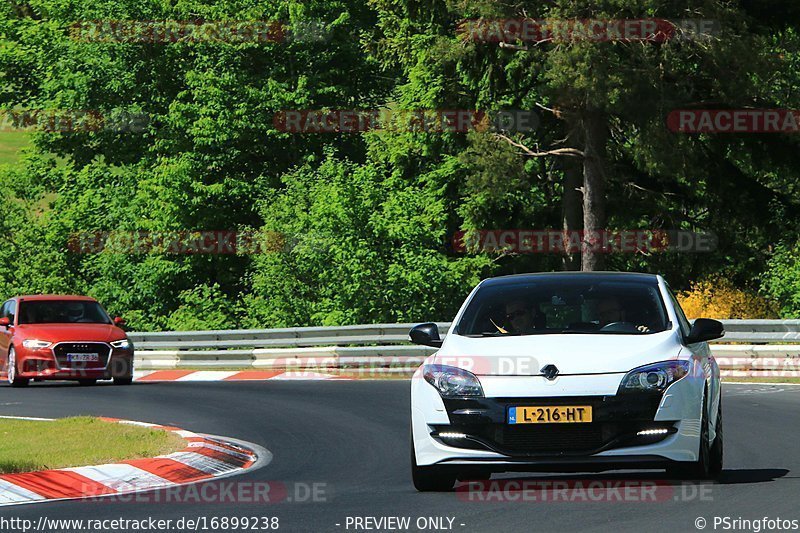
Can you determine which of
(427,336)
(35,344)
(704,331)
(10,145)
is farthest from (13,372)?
(10,145)

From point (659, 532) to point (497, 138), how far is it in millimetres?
31102

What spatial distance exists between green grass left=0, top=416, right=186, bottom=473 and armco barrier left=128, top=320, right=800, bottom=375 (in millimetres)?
9730

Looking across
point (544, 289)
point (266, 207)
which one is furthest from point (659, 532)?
point (266, 207)

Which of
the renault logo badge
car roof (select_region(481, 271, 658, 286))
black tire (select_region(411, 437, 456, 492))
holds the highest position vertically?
car roof (select_region(481, 271, 658, 286))

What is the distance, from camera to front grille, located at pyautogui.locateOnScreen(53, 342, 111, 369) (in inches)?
1027

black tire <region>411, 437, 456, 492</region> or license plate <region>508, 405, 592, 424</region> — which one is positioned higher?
license plate <region>508, 405, 592, 424</region>

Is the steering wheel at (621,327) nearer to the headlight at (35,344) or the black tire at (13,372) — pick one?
the headlight at (35,344)

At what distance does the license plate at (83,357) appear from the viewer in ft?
85.9

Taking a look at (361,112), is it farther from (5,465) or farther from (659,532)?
(659,532)

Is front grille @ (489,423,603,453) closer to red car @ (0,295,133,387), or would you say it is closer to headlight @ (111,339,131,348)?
red car @ (0,295,133,387)

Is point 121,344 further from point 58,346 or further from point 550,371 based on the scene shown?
point 550,371

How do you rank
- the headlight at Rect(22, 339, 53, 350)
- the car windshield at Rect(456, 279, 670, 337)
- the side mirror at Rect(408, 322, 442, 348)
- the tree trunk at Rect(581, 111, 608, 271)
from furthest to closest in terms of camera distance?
the tree trunk at Rect(581, 111, 608, 271) → the headlight at Rect(22, 339, 53, 350) → the side mirror at Rect(408, 322, 442, 348) → the car windshield at Rect(456, 279, 670, 337)

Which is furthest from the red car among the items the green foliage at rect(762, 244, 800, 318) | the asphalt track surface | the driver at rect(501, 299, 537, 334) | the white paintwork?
the green foliage at rect(762, 244, 800, 318)

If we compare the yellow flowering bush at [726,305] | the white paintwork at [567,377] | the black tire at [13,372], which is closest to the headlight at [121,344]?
the black tire at [13,372]
